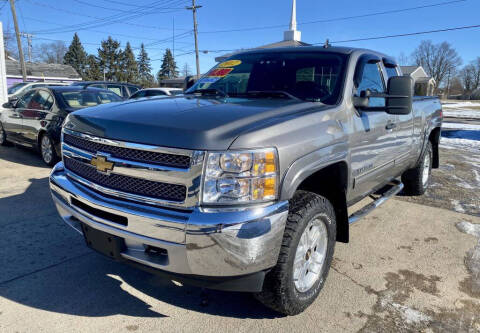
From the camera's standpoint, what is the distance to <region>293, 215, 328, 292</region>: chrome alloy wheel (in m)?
2.50

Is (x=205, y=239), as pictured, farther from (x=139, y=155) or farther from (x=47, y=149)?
(x=47, y=149)

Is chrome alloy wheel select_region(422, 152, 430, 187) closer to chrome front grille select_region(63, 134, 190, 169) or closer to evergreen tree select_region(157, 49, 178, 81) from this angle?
chrome front grille select_region(63, 134, 190, 169)

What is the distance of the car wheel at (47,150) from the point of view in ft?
21.8

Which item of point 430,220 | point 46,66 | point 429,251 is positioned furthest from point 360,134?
point 46,66

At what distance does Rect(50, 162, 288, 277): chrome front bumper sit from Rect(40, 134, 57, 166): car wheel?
201 inches

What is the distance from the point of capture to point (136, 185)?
222 cm

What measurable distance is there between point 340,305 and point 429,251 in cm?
156

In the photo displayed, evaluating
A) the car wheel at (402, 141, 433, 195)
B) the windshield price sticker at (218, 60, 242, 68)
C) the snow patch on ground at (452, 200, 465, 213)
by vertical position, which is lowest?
the snow patch on ground at (452, 200, 465, 213)

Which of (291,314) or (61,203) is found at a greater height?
(61,203)

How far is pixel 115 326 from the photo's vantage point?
7.98 ft

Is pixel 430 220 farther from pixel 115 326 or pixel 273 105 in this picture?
pixel 115 326

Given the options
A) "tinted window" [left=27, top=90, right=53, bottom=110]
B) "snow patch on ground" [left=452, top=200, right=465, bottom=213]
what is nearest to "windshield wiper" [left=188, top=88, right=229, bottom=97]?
"snow patch on ground" [left=452, top=200, right=465, bottom=213]

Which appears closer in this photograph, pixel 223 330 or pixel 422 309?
pixel 223 330

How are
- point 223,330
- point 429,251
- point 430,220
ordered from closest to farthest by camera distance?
point 223,330 → point 429,251 → point 430,220
